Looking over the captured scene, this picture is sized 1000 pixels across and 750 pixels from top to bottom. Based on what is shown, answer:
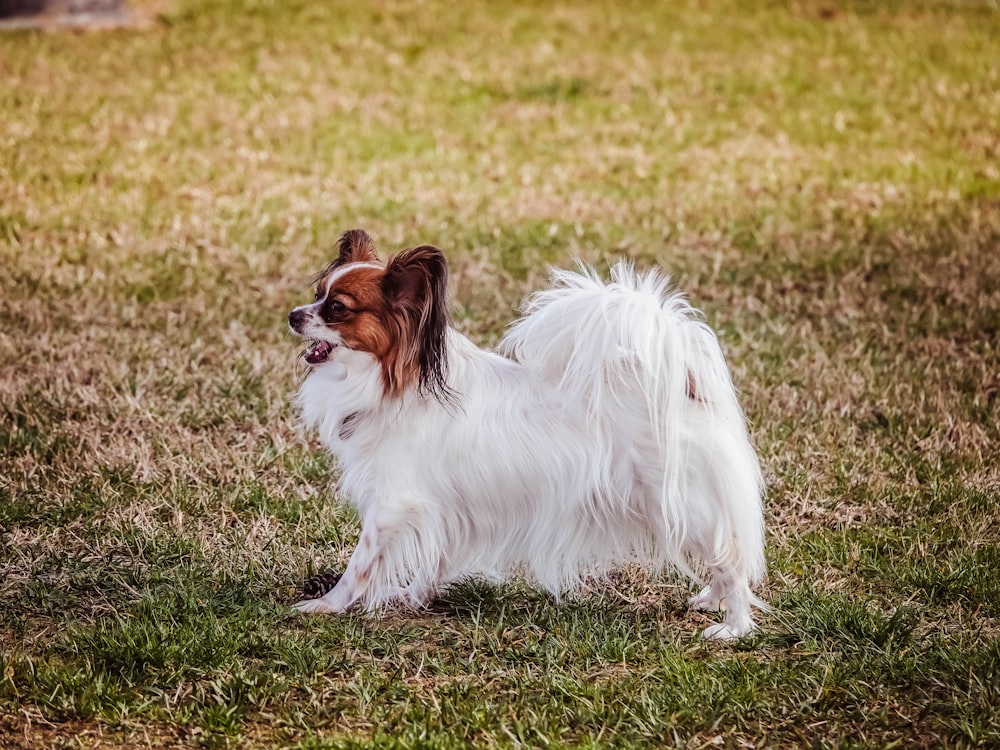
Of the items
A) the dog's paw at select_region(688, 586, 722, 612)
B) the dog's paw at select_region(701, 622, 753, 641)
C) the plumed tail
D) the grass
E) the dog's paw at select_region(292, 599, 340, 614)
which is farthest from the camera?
the dog's paw at select_region(688, 586, 722, 612)

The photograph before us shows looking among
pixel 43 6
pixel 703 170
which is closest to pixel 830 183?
pixel 703 170

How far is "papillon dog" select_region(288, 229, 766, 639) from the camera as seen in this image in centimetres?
361

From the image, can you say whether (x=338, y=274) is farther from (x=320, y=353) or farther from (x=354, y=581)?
(x=354, y=581)

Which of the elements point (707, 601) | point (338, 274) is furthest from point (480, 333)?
point (338, 274)

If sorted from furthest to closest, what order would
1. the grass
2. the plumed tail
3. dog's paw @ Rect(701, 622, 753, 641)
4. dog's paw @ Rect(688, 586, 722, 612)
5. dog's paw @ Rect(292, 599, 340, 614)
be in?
dog's paw @ Rect(688, 586, 722, 612), dog's paw @ Rect(292, 599, 340, 614), dog's paw @ Rect(701, 622, 753, 641), the plumed tail, the grass

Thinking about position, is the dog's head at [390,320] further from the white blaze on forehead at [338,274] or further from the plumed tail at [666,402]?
the plumed tail at [666,402]

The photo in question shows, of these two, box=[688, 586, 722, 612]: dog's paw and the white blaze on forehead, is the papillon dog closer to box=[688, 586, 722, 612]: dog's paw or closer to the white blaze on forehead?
the white blaze on forehead

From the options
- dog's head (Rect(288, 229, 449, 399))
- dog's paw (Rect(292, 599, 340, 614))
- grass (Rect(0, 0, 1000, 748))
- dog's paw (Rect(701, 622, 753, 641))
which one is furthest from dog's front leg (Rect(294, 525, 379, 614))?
dog's paw (Rect(701, 622, 753, 641))

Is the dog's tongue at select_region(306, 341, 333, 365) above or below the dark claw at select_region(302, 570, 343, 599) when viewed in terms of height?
above

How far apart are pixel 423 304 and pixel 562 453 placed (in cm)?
59

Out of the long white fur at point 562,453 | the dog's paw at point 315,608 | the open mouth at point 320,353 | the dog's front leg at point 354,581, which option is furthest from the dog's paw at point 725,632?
the open mouth at point 320,353

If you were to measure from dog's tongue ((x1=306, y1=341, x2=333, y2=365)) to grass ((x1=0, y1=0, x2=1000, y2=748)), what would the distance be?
0.77m

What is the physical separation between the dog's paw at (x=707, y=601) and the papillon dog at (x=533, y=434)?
134 millimetres

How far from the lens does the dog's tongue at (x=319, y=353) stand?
3.67 meters
